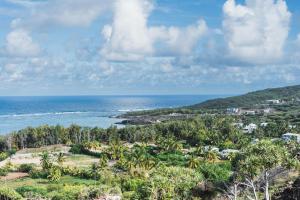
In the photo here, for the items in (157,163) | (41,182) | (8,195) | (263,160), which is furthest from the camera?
(157,163)

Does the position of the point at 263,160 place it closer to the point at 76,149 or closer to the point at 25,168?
the point at 25,168

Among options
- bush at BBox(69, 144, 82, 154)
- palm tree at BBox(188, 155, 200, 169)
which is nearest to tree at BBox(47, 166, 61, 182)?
palm tree at BBox(188, 155, 200, 169)

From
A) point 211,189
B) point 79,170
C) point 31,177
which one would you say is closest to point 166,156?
point 79,170

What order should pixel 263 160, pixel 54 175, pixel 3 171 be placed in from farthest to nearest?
pixel 3 171 < pixel 54 175 < pixel 263 160

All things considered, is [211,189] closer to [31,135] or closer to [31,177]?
[31,177]

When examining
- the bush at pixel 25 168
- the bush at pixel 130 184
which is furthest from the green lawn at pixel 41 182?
the bush at pixel 130 184

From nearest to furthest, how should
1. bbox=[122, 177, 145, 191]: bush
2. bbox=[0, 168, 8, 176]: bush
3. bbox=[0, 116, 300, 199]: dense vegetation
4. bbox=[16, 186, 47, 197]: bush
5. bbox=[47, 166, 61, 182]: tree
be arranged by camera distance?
bbox=[0, 116, 300, 199]: dense vegetation < bbox=[16, 186, 47, 197]: bush < bbox=[122, 177, 145, 191]: bush < bbox=[47, 166, 61, 182]: tree < bbox=[0, 168, 8, 176]: bush

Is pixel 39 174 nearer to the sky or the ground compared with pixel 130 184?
nearer to the ground

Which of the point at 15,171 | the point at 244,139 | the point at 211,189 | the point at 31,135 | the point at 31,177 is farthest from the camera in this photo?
the point at 31,135

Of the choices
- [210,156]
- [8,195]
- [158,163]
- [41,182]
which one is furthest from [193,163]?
[8,195]

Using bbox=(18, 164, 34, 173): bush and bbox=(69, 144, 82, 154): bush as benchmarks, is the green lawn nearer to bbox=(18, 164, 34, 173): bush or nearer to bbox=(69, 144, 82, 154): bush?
bbox=(18, 164, 34, 173): bush

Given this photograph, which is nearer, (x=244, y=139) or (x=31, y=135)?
(x=244, y=139)
